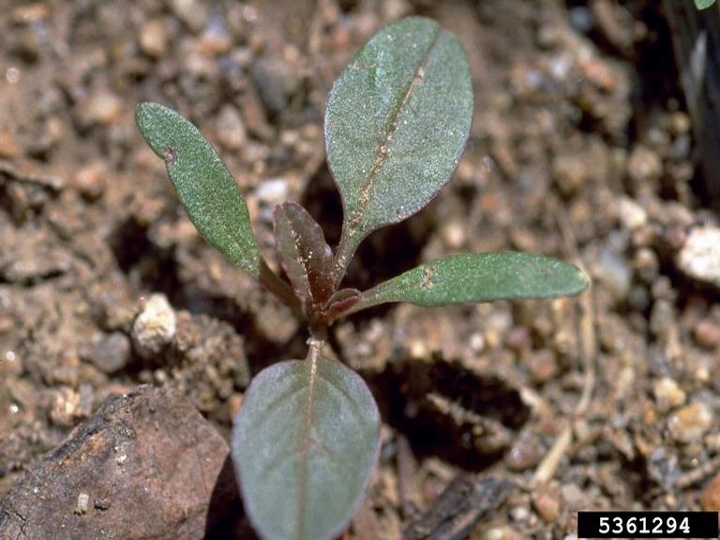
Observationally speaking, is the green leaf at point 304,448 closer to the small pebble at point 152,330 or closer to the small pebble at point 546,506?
the small pebble at point 152,330

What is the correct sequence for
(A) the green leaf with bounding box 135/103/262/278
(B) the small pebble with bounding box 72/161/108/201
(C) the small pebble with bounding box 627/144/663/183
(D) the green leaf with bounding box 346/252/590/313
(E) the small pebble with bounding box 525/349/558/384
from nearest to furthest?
1. (D) the green leaf with bounding box 346/252/590/313
2. (A) the green leaf with bounding box 135/103/262/278
3. (E) the small pebble with bounding box 525/349/558/384
4. (B) the small pebble with bounding box 72/161/108/201
5. (C) the small pebble with bounding box 627/144/663/183

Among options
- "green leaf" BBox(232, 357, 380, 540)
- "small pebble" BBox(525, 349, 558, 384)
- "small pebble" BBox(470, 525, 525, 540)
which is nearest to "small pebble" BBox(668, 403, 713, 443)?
"small pebble" BBox(525, 349, 558, 384)

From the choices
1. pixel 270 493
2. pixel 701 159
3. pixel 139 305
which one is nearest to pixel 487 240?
pixel 701 159

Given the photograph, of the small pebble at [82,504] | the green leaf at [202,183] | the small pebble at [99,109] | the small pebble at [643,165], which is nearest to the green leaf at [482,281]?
the green leaf at [202,183]

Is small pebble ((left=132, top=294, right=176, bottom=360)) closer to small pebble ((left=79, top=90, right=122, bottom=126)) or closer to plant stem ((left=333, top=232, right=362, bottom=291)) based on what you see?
plant stem ((left=333, top=232, right=362, bottom=291))

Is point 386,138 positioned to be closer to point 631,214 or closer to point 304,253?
point 304,253

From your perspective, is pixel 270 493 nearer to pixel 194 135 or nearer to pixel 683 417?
pixel 194 135

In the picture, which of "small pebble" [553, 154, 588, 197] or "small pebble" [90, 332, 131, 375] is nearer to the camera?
"small pebble" [90, 332, 131, 375]

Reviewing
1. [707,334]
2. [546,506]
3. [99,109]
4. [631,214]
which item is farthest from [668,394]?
[99,109]
